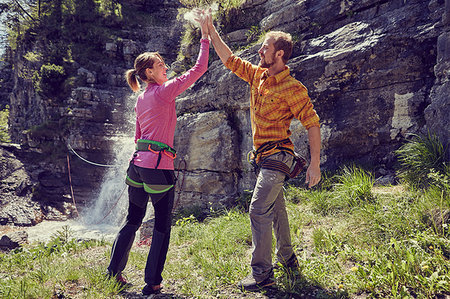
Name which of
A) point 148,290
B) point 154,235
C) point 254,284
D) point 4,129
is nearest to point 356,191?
point 254,284

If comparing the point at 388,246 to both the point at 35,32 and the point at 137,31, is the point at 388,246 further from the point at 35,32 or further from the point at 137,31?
the point at 35,32

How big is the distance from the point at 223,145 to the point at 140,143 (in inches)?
151

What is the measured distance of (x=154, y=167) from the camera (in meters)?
2.75

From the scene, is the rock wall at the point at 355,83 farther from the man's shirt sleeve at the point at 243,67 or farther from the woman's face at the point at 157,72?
the woman's face at the point at 157,72

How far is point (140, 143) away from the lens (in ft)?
9.45

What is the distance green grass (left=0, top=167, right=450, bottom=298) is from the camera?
95.7 inches

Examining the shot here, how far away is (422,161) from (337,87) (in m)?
2.03

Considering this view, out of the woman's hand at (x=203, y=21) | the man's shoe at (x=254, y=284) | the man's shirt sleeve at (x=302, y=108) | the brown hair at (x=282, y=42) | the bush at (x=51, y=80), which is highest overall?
the bush at (x=51, y=80)

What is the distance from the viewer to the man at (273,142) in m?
2.60

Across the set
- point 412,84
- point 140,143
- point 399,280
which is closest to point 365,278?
point 399,280

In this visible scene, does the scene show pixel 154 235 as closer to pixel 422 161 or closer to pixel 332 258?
pixel 332 258

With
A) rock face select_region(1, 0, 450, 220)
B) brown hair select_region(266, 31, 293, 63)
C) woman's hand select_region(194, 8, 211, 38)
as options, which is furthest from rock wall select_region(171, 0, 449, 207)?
woman's hand select_region(194, 8, 211, 38)

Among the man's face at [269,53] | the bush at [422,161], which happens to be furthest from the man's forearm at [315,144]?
the bush at [422,161]

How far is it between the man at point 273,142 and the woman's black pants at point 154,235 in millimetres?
784
